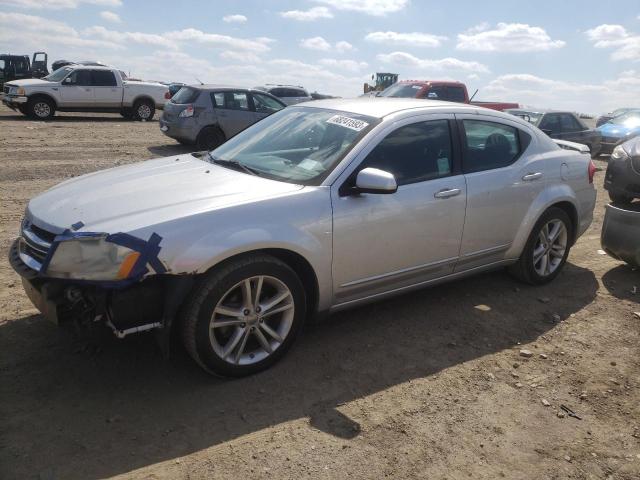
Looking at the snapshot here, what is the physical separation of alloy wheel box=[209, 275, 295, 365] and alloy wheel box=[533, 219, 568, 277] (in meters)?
2.64

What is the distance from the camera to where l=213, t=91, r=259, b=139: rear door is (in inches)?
505

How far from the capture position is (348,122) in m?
4.02

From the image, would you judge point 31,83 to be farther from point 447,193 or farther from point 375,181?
point 375,181

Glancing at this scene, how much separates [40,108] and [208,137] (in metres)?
7.83

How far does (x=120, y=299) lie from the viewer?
290 centimetres

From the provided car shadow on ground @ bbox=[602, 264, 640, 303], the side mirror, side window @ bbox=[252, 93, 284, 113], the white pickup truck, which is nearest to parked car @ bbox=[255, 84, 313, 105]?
the white pickup truck

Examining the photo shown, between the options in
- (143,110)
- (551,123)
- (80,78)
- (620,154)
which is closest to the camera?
(620,154)

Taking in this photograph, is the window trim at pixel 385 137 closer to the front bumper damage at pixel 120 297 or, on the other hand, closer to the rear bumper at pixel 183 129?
the front bumper damage at pixel 120 297

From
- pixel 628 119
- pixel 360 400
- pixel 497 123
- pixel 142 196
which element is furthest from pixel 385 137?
pixel 628 119

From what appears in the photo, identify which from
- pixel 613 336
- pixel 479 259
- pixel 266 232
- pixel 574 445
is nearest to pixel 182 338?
pixel 266 232

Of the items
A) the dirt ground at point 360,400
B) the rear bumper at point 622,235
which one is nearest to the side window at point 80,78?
the dirt ground at point 360,400

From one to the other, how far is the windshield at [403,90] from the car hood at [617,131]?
17.9 ft

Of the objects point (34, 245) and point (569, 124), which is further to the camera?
point (569, 124)

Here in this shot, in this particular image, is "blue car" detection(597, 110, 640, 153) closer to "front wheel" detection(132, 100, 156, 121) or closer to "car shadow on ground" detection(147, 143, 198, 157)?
"car shadow on ground" detection(147, 143, 198, 157)
